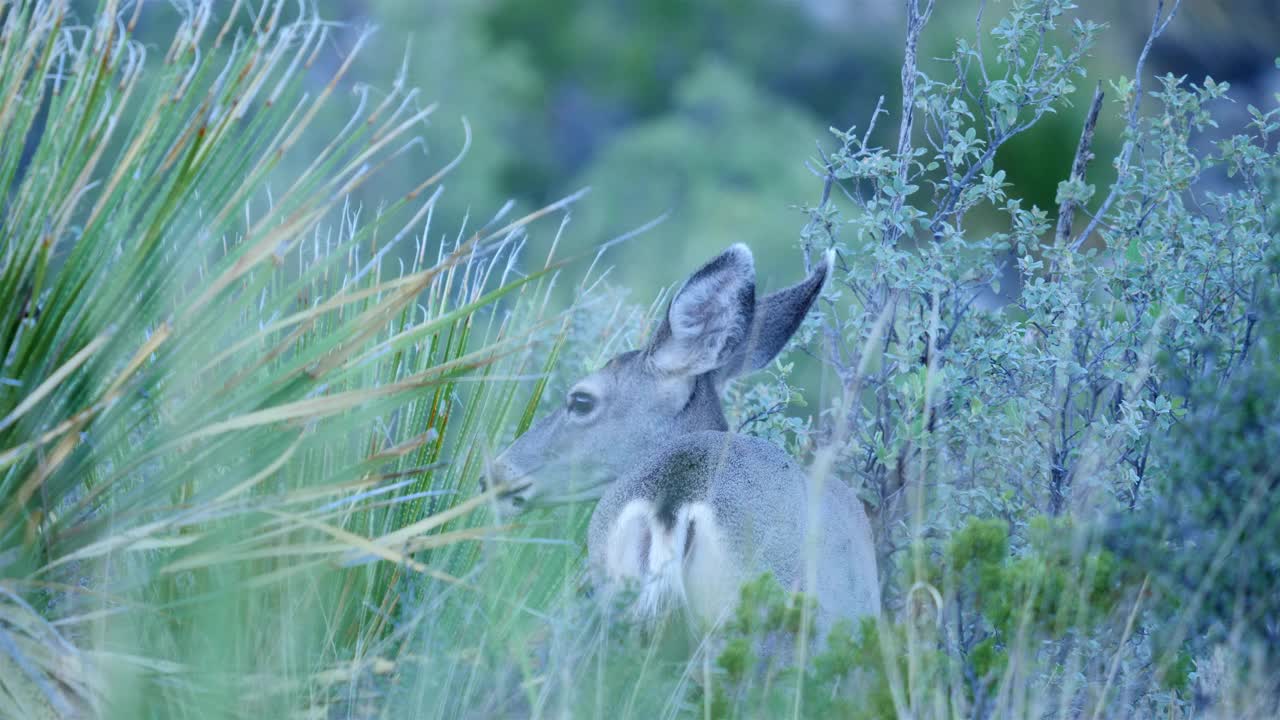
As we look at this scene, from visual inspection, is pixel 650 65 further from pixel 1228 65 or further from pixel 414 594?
pixel 414 594

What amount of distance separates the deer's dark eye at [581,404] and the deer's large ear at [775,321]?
39 cm

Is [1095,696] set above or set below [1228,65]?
below

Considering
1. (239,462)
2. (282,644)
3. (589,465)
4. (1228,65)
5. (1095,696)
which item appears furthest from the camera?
(1228,65)

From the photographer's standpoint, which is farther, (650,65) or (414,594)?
(650,65)

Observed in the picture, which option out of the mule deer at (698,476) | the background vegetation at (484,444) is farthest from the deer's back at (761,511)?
the background vegetation at (484,444)

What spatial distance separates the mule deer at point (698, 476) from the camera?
334 cm

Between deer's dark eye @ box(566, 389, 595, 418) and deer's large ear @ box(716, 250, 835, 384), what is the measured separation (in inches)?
15.4

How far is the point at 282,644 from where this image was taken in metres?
2.82

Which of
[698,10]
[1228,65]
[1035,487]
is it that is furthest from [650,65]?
[1035,487]

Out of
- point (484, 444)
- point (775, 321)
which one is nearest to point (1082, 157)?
point (775, 321)

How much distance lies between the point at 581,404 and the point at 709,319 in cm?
45

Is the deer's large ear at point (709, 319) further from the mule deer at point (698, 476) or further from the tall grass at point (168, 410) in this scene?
the tall grass at point (168, 410)

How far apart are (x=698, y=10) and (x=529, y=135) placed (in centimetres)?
602

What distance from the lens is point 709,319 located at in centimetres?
427
